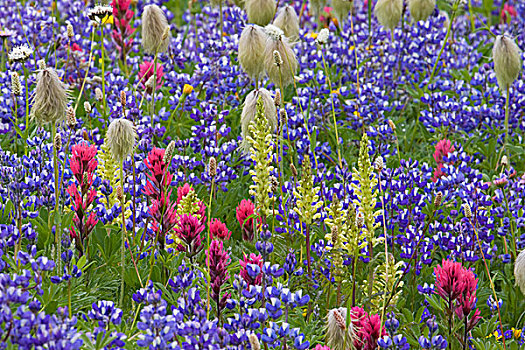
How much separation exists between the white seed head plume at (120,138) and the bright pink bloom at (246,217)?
80cm

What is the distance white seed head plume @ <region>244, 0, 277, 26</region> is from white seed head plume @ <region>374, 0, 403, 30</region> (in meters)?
1.27

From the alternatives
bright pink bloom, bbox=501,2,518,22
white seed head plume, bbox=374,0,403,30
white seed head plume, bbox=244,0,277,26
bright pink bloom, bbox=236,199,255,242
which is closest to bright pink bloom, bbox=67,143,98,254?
bright pink bloom, bbox=236,199,255,242

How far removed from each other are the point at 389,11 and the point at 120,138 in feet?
12.1

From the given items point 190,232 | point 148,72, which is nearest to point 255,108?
point 190,232

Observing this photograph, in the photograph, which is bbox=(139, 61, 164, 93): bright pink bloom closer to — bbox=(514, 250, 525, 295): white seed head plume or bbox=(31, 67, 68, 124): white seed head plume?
bbox=(31, 67, 68, 124): white seed head plume

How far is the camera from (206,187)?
16.3ft

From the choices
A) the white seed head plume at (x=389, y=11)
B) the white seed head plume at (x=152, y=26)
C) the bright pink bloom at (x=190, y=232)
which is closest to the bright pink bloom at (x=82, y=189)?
the bright pink bloom at (x=190, y=232)

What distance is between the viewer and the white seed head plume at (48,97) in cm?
349

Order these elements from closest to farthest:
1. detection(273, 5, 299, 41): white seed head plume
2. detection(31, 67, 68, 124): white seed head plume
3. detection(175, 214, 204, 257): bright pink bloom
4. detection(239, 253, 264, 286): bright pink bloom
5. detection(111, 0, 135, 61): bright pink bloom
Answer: detection(239, 253, 264, 286): bright pink bloom → detection(175, 214, 204, 257): bright pink bloom → detection(31, 67, 68, 124): white seed head plume → detection(273, 5, 299, 41): white seed head plume → detection(111, 0, 135, 61): bright pink bloom

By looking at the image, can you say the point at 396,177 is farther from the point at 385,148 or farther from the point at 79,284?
the point at 79,284

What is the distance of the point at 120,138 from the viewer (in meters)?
3.49

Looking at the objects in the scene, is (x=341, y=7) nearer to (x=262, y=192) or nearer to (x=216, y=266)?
(x=262, y=192)

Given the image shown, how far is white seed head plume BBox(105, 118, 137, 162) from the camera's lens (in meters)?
3.49

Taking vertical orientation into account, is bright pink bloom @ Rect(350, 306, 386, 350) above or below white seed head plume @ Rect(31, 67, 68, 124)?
below
